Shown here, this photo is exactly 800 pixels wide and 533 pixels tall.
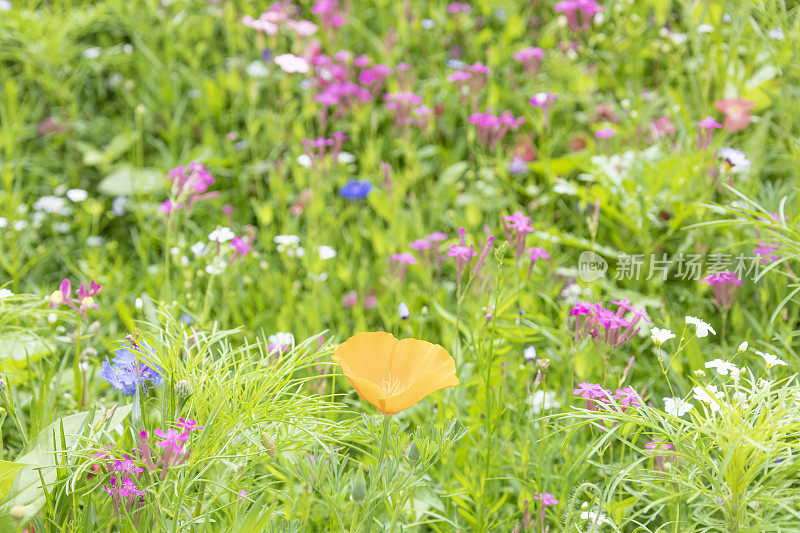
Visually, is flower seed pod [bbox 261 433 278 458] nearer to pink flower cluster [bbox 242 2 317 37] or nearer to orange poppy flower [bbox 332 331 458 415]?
orange poppy flower [bbox 332 331 458 415]

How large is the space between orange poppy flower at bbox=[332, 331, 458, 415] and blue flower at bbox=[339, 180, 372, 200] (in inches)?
47.7

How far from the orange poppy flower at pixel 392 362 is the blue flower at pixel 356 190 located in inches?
47.7

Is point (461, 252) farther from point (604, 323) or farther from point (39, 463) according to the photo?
point (39, 463)

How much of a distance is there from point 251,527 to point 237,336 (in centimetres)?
75

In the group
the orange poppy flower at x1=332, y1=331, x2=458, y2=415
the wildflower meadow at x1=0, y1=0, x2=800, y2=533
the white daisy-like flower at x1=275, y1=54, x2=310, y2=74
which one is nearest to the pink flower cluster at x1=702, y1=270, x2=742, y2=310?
the wildflower meadow at x1=0, y1=0, x2=800, y2=533

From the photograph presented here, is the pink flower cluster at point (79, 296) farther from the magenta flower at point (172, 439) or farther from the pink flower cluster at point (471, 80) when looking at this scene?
the pink flower cluster at point (471, 80)

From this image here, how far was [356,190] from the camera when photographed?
229 centimetres

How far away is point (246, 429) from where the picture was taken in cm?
112

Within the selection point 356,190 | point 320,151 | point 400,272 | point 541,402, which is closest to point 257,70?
point 320,151

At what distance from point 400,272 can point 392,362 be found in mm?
744

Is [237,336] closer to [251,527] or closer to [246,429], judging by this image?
[246,429]

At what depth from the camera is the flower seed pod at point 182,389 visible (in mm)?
1045

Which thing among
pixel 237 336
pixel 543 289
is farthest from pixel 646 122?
pixel 237 336

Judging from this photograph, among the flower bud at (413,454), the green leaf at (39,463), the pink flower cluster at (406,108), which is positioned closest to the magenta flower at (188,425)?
the green leaf at (39,463)
